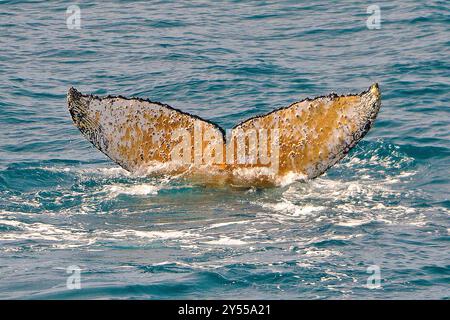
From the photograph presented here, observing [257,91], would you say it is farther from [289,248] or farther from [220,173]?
[289,248]

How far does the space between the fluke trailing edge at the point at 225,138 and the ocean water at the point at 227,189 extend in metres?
0.27

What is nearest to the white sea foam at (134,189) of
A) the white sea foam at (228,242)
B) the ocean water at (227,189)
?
the ocean water at (227,189)

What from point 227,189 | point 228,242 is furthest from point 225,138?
point 228,242

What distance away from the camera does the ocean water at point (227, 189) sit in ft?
40.4

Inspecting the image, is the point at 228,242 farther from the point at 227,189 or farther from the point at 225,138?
the point at 225,138

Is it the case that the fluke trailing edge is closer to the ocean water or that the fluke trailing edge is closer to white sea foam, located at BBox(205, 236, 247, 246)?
the ocean water

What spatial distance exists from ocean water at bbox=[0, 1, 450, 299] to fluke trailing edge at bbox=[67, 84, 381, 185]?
274 mm

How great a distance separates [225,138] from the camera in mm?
14750

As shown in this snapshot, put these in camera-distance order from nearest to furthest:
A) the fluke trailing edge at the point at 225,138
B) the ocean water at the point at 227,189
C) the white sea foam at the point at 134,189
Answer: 1. the ocean water at the point at 227,189
2. the fluke trailing edge at the point at 225,138
3. the white sea foam at the point at 134,189

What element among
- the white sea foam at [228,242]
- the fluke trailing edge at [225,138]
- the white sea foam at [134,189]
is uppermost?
the fluke trailing edge at [225,138]

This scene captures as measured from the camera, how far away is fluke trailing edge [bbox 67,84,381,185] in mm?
14516

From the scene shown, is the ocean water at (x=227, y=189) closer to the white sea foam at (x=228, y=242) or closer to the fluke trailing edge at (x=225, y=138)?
the white sea foam at (x=228, y=242)

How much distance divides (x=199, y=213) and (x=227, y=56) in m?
11.3
